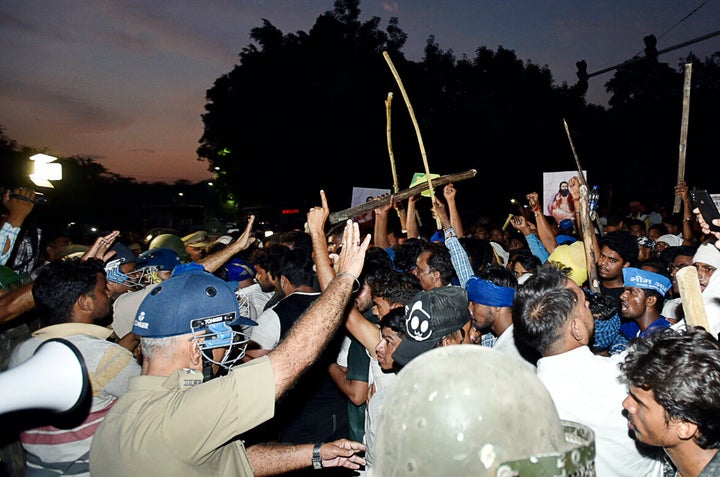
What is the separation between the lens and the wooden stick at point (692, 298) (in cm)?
259

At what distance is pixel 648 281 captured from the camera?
15.9ft

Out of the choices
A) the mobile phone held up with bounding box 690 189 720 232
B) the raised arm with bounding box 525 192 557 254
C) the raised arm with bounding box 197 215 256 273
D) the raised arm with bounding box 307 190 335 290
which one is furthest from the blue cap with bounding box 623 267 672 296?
the raised arm with bounding box 197 215 256 273

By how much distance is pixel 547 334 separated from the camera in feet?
9.39

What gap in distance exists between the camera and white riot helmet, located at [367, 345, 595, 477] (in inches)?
44.7

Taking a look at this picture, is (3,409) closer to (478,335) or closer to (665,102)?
(478,335)

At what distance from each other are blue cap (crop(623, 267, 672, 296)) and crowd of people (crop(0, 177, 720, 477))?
Result: 0.01m

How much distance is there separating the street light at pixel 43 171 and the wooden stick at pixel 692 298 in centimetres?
758

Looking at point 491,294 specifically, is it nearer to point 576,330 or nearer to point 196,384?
point 576,330

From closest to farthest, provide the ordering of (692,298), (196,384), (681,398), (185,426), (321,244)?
(185,426), (681,398), (196,384), (692,298), (321,244)

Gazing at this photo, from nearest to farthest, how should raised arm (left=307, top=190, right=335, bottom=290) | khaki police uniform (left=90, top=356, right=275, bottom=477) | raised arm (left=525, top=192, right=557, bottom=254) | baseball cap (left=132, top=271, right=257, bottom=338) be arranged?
khaki police uniform (left=90, top=356, right=275, bottom=477), baseball cap (left=132, top=271, right=257, bottom=338), raised arm (left=307, top=190, right=335, bottom=290), raised arm (left=525, top=192, right=557, bottom=254)

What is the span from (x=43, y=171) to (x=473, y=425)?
7.79 meters

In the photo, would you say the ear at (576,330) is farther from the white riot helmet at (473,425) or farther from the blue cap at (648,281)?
the blue cap at (648,281)

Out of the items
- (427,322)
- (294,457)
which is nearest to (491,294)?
(427,322)

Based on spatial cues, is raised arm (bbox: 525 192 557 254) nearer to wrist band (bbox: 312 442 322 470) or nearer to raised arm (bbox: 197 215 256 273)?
raised arm (bbox: 197 215 256 273)
